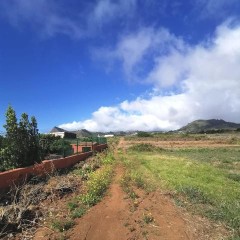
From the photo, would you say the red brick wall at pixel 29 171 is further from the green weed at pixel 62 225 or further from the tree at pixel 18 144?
the green weed at pixel 62 225

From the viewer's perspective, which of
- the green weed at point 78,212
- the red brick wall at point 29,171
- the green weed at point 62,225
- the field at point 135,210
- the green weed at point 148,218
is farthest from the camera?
the red brick wall at point 29,171

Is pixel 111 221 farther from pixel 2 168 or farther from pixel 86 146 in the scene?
pixel 86 146

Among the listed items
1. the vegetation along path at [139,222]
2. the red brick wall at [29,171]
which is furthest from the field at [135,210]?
the red brick wall at [29,171]

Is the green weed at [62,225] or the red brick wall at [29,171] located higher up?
the red brick wall at [29,171]

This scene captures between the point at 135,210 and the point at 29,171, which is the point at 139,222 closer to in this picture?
the point at 135,210

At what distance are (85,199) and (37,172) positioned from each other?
4.29 m

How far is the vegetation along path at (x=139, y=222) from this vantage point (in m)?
8.94

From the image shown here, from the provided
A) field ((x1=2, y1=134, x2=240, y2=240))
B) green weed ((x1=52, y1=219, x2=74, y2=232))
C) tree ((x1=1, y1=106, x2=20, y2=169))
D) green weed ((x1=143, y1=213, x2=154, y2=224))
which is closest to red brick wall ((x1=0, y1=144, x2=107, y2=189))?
field ((x1=2, y1=134, x2=240, y2=240))

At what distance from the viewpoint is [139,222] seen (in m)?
9.84

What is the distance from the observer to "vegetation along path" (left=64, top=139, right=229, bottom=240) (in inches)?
352

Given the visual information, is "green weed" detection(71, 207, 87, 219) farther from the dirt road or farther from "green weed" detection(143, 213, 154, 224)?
"green weed" detection(143, 213, 154, 224)

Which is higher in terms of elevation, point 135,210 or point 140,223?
point 135,210

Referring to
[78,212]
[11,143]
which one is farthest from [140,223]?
[11,143]

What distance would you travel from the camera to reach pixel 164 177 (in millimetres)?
18219
